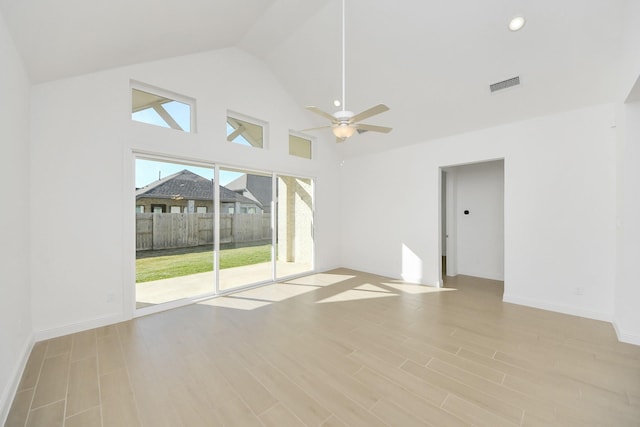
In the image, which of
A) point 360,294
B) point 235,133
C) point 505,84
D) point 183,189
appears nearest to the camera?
point 505,84

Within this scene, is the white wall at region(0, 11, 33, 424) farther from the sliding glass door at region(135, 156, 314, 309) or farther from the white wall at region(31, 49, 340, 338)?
the sliding glass door at region(135, 156, 314, 309)

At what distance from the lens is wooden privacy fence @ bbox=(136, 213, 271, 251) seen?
3.69m

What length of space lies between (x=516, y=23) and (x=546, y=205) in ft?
8.09

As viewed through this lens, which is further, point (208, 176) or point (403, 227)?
point (403, 227)

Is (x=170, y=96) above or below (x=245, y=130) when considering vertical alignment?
above

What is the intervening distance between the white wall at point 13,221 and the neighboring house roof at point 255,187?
2.43 metres

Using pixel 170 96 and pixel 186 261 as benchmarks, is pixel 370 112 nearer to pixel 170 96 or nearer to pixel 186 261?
pixel 170 96

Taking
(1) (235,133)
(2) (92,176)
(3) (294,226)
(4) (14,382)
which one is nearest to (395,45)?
(1) (235,133)

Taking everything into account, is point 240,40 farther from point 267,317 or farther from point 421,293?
point 421,293

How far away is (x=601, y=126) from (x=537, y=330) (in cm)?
279

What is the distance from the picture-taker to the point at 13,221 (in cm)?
223

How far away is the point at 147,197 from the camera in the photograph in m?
3.67

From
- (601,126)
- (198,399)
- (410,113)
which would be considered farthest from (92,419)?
(601,126)

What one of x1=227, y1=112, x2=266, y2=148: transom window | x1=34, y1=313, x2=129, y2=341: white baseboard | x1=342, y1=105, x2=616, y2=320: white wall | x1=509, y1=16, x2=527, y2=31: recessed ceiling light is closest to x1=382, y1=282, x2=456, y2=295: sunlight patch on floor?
x1=342, y1=105, x2=616, y2=320: white wall
